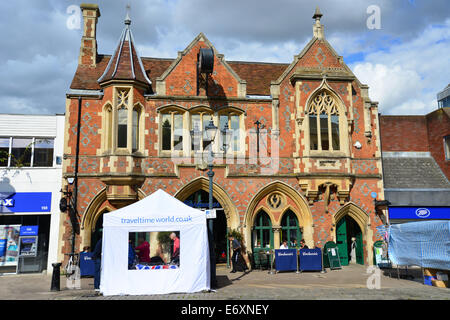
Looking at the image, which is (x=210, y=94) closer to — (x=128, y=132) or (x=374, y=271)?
(x=128, y=132)

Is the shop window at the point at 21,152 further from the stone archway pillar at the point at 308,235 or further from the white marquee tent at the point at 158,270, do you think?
the stone archway pillar at the point at 308,235

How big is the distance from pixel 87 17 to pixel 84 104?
5802 millimetres

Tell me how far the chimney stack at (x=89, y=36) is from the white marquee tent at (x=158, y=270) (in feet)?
37.5

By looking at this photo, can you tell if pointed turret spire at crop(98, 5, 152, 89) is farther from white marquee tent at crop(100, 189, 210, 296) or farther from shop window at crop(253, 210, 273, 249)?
shop window at crop(253, 210, 273, 249)

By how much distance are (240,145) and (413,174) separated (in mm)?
9695

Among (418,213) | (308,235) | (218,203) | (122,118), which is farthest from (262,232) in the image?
(122,118)

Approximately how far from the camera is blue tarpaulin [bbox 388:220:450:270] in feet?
38.9

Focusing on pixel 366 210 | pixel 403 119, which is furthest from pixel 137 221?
pixel 403 119

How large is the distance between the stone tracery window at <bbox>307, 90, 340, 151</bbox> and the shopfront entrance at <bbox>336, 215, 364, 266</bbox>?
152 inches

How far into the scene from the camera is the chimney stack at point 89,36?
64.2 ft

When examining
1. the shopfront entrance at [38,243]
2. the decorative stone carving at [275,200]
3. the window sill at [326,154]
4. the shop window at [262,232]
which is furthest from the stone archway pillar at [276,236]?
the shopfront entrance at [38,243]

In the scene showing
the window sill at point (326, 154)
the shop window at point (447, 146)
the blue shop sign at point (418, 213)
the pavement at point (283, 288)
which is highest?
the shop window at point (447, 146)

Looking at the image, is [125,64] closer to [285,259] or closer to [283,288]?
[285,259]

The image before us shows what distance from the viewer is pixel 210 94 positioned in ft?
59.7
